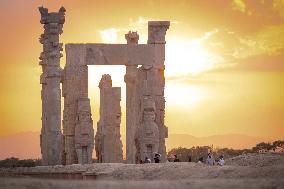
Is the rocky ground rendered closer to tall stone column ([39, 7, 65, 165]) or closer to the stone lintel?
tall stone column ([39, 7, 65, 165])

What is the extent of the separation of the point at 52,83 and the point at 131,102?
14.2ft

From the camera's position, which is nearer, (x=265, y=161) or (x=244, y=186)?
(x=244, y=186)

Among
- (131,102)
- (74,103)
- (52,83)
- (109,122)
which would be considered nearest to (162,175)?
(74,103)

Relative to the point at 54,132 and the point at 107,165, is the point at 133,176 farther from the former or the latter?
the point at 54,132

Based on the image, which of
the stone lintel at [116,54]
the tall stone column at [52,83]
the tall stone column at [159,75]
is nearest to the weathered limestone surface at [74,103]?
the stone lintel at [116,54]

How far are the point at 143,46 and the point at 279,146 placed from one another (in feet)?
60.2

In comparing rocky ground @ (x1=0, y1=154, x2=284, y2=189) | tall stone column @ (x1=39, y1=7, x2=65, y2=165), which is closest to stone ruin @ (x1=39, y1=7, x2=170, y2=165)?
tall stone column @ (x1=39, y1=7, x2=65, y2=165)

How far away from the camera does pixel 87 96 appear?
34062 mm

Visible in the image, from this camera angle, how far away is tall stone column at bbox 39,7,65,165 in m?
33.8

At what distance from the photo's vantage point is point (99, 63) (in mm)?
34656

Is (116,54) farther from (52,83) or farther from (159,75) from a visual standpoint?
(52,83)

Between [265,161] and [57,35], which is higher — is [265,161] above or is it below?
below

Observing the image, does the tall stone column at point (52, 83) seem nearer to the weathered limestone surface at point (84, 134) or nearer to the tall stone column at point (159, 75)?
the weathered limestone surface at point (84, 134)

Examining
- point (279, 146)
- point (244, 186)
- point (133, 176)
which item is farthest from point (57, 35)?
point (279, 146)
